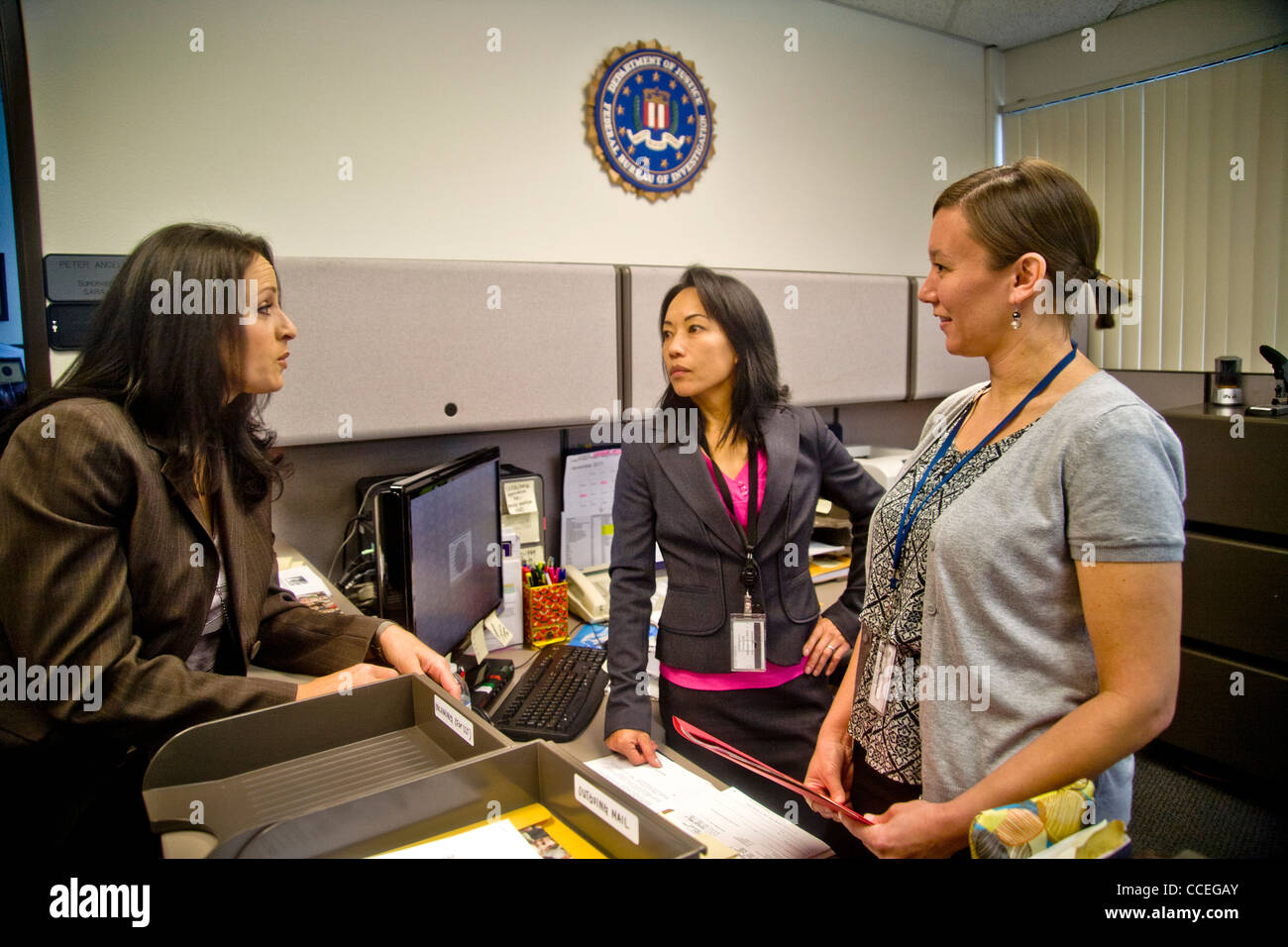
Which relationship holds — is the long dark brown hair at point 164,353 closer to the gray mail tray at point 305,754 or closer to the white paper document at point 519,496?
the gray mail tray at point 305,754

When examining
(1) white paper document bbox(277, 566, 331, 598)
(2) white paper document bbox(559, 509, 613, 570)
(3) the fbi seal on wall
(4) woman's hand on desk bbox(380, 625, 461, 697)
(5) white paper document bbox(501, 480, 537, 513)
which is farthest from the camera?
(3) the fbi seal on wall

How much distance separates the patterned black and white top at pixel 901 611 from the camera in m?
1.03

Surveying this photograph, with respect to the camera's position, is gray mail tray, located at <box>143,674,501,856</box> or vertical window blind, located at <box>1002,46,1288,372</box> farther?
vertical window blind, located at <box>1002,46,1288,372</box>

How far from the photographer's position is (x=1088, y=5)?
284 centimetres

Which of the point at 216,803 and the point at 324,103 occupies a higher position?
the point at 324,103

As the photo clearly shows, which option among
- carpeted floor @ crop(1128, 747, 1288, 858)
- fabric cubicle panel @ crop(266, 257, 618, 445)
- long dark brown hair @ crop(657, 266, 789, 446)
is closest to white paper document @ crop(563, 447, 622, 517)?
fabric cubicle panel @ crop(266, 257, 618, 445)

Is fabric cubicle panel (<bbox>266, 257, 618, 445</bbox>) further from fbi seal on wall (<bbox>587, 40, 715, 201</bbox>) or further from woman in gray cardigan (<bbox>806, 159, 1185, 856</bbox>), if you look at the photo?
woman in gray cardigan (<bbox>806, 159, 1185, 856</bbox>)

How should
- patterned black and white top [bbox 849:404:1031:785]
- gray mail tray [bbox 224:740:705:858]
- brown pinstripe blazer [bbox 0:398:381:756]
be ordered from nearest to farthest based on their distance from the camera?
gray mail tray [bbox 224:740:705:858] → brown pinstripe blazer [bbox 0:398:381:756] → patterned black and white top [bbox 849:404:1031:785]

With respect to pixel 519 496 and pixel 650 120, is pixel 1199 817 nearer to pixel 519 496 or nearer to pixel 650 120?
pixel 519 496

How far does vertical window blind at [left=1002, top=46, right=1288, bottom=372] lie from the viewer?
104 inches

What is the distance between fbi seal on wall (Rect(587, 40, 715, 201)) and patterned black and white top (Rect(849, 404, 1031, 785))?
1687 millimetres
